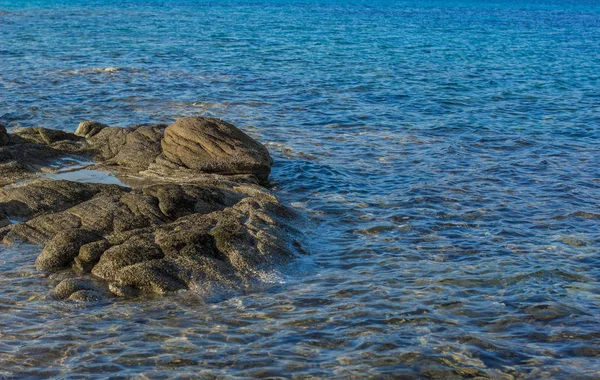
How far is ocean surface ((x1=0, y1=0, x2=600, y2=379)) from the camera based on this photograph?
1091cm

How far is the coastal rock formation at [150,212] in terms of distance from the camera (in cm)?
1310

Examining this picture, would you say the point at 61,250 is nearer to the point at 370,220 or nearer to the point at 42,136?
the point at 370,220

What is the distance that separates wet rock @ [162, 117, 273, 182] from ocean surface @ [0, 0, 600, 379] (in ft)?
3.58

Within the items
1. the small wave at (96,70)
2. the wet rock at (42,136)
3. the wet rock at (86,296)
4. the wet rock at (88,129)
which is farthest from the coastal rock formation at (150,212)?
the small wave at (96,70)

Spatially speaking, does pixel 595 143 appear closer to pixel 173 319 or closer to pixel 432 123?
pixel 432 123

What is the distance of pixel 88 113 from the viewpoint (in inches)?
1089

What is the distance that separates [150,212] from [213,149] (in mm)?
4744

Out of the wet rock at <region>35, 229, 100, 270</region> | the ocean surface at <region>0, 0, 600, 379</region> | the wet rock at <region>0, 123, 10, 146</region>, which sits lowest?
the ocean surface at <region>0, 0, 600, 379</region>

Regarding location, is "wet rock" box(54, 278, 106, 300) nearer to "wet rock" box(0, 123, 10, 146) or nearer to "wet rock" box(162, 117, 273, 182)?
"wet rock" box(162, 117, 273, 182)

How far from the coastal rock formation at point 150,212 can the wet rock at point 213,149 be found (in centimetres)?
3

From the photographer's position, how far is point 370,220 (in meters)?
17.2

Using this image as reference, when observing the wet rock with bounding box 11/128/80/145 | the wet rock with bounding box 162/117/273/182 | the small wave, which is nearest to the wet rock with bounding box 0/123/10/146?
the wet rock with bounding box 11/128/80/145

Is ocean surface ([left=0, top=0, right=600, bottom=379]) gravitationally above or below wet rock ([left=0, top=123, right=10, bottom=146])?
below

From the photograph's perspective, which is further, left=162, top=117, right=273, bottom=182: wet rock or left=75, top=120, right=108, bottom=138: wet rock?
left=75, top=120, right=108, bottom=138: wet rock
